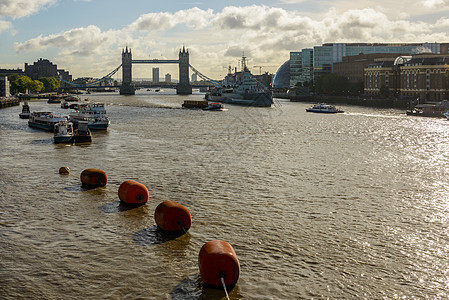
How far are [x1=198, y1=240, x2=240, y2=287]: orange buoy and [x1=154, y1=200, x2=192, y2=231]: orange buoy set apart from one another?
5.24m

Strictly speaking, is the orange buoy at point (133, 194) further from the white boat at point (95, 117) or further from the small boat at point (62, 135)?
the white boat at point (95, 117)

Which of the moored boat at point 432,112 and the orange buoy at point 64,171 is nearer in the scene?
the orange buoy at point 64,171

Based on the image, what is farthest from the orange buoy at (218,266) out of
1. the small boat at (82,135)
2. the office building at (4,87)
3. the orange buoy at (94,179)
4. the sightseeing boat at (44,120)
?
the office building at (4,87)

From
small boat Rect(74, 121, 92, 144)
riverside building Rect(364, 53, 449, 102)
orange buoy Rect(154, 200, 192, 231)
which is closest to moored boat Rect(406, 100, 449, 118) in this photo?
riverside building Rect(364, 53, 449, 102)

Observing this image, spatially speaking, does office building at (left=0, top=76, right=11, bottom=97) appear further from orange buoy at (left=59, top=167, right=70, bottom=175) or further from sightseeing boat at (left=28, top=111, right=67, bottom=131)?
orange buoy at (left=59, top=167, right=70, bottom=175)

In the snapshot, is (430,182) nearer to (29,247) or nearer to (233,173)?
(233,173)

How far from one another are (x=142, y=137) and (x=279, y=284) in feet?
143

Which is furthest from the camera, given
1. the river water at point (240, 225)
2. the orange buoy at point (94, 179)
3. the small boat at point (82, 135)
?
the small boat at point (82, 135)

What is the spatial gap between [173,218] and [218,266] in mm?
5693

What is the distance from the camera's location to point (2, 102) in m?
131

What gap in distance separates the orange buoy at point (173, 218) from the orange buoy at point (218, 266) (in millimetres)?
5240

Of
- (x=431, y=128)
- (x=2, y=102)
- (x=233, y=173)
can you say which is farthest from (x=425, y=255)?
(x=2, y=102)

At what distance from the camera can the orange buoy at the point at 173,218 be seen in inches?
784

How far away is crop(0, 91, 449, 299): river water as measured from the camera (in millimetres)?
15219
